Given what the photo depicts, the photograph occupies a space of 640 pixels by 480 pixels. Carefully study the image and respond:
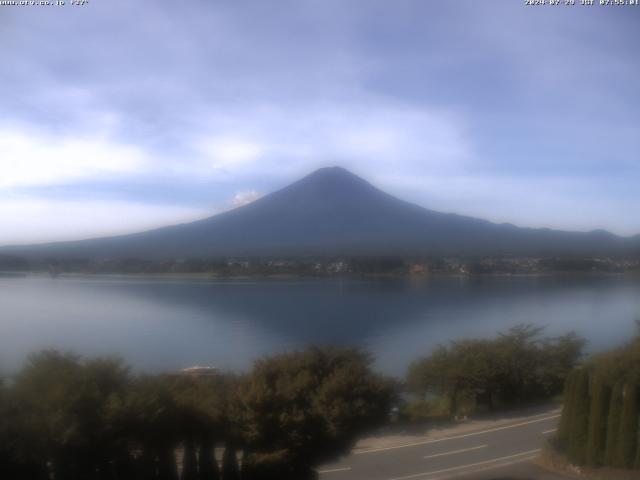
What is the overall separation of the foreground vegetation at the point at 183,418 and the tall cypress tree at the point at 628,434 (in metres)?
2.89

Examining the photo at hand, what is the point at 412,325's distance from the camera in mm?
16172

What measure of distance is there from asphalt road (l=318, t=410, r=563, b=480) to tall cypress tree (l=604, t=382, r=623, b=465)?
878 millimetres

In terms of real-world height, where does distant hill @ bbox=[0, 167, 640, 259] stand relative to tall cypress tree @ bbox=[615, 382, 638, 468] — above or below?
above

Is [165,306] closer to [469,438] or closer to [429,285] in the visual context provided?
[469,438]

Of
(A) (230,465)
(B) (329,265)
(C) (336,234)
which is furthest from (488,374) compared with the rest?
(C) (336,234)

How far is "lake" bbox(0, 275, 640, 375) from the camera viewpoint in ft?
32.3

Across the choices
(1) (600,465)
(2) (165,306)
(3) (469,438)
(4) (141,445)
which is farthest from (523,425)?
(2) (165,306)

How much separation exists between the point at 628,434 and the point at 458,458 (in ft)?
7.11

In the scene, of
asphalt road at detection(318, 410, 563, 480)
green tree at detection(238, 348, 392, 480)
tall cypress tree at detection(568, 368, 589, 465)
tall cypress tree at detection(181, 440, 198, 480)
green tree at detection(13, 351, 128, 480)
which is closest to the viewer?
green tree at detection(13, 351, 128, 480)

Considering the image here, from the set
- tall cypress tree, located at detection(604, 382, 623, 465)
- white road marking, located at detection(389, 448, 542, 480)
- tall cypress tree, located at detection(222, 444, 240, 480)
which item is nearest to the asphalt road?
white road marking, located at detection(389, 448, 542, 480)

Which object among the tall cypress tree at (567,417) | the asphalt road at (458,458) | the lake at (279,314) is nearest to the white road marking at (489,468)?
the asphalt road at (458,458)

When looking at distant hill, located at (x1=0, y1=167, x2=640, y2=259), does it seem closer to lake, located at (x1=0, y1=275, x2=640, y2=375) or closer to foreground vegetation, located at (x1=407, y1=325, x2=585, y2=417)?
lake, located at (x1=0, y1=275, x2=640, y2=375)

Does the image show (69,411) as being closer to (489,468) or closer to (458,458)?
(489,468)

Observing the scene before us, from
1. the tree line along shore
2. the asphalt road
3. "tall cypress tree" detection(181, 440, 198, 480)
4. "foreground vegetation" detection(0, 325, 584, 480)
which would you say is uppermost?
the tree line along shore
